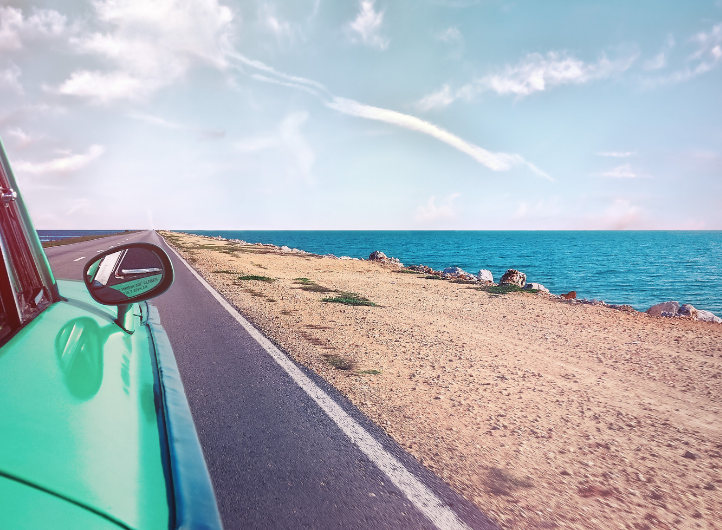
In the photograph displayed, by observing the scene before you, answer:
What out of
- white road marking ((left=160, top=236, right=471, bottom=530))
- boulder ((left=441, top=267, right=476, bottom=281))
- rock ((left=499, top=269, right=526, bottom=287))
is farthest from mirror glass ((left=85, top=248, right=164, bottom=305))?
rock ((left=499, top=269, right=526, bottom=287))

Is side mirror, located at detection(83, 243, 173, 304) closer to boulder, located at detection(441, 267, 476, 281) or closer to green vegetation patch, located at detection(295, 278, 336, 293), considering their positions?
green vegetation patch, located at detection(295, 278, 336, 293)

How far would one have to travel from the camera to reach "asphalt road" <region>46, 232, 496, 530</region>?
2645 millimetres

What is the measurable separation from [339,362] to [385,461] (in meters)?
2.63

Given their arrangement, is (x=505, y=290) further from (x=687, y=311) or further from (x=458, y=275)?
(x=458, y=275)

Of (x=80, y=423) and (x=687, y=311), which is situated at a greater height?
(x=80, y=423)

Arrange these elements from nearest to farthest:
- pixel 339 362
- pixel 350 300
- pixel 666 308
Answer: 1. pixel 339 362
2. pixel 350 300
3. pixel 666 308

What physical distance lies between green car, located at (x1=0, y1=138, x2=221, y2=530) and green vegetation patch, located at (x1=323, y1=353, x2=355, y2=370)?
3.41 metres

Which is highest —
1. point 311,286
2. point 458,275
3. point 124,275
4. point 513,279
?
point 124,275

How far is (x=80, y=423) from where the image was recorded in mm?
1220

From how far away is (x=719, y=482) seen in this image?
3219mm

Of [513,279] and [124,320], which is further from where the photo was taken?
[513,279]

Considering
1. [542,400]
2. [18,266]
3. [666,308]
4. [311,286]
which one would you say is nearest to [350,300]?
[311,286]

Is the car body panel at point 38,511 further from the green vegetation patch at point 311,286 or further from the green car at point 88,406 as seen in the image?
the green vegetation patch at point 311,286

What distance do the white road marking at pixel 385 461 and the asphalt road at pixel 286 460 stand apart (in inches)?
1.8
